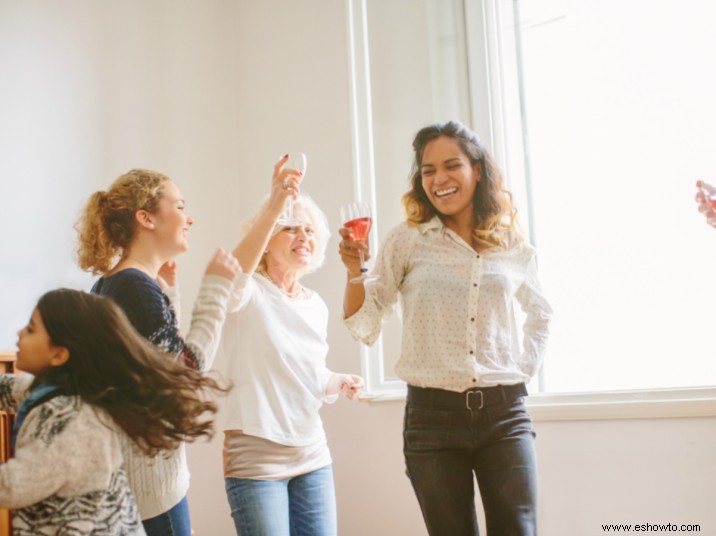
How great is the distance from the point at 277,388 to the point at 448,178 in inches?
31.0

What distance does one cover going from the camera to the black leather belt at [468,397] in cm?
190

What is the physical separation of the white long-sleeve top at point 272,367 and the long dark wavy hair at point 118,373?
0.62m

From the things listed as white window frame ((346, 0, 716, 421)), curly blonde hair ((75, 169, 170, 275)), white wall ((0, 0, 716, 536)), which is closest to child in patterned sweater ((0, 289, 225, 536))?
curly blonde hair ((75, 169, 170, 275))

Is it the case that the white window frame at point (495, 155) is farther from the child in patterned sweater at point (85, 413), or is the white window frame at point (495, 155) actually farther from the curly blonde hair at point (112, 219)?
the child in patterned sweater at point (85, 413)

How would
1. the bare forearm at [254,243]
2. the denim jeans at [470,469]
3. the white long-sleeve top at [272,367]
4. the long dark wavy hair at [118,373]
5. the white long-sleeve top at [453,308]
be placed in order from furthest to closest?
the white long-sleeve top at [272,367]
the bare forearm at [254,243]
the white long-sleeve top at [453,308]
the denim jeans at [470,469]
the long dark wavy hair at [118,373]

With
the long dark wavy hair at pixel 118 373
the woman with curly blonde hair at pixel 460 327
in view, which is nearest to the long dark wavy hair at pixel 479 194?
the woman with curly blonde hair at pixel 460 327

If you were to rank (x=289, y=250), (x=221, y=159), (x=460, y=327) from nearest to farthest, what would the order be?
(x=460, y=327) → (x=289, y=250) → (x=221, y=159)

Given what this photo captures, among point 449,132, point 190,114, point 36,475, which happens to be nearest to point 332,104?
point 190,114

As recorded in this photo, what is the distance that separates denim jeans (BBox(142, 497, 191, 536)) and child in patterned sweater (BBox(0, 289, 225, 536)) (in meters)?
0.20

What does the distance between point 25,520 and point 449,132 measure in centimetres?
141

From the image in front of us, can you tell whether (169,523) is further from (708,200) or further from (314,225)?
(708,200)

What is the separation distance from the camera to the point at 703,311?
2.63 m

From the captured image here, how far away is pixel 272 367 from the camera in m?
2.31

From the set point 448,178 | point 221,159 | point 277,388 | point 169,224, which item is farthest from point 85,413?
point 221,159
